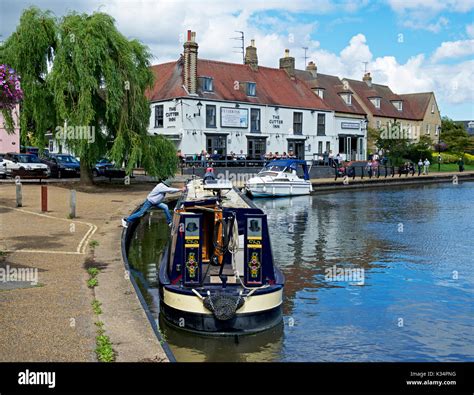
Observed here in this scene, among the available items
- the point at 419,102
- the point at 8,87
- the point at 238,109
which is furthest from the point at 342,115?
the point at 8,87

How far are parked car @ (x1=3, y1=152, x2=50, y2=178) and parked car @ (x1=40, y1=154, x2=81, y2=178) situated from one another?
601 mm

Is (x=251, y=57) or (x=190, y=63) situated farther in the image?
(x=251, y=57)

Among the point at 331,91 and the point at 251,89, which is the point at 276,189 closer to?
the point at 251,89

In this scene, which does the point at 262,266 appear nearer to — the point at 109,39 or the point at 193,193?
the point at 193,193

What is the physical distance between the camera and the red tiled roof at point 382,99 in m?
66.7

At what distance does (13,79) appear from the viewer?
1087cm

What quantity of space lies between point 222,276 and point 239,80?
135 feet

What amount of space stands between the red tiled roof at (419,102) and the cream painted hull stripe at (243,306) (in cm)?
6862

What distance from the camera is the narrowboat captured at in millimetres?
9742

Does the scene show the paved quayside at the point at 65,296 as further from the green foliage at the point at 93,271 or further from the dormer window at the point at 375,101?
the dormer window at the point at 375,101

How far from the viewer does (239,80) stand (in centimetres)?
4994

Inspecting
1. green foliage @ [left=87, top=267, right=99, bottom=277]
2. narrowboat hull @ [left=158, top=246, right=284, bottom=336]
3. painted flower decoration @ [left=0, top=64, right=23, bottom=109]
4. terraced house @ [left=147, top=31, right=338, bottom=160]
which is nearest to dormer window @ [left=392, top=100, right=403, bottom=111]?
terraced house @ [left=147, top=31, right=338, bottom=160]
